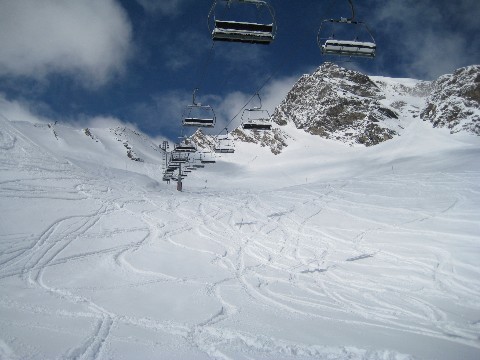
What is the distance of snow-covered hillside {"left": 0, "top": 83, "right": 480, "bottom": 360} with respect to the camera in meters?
5.25

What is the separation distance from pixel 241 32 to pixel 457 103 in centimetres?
6962

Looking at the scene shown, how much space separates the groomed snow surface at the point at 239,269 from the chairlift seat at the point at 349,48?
494 cm

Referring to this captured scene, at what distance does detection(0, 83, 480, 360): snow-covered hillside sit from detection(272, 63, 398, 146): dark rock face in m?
76.6

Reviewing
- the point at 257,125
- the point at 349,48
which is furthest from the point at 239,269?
the point at 257,125

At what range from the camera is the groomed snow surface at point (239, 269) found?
5246 mm

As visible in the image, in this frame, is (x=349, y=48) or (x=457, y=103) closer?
(x=349, y=48)

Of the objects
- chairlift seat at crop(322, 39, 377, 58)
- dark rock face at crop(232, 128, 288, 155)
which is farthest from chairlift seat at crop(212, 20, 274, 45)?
dark rock face at crop(232, 128, 288, 155)

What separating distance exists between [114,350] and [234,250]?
7758 mm

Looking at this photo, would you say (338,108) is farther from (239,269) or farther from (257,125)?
(239,269)

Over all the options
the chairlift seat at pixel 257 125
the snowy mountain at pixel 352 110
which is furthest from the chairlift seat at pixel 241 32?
the snowy mountain at pixel 352 110

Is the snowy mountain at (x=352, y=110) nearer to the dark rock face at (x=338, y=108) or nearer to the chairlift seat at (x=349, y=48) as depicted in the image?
the dark rock face at (x=338, y=108)

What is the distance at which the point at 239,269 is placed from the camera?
10273mm

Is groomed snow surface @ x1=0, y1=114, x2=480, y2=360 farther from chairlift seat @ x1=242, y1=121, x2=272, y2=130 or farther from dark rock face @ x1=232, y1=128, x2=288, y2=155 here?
dark rock face @ x1=232, y1=128, x2=288, y2=155

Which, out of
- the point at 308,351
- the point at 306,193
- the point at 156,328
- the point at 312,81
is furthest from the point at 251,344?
the point at 312,81
